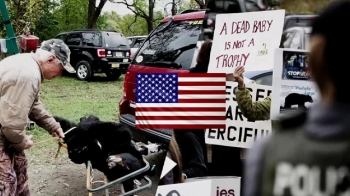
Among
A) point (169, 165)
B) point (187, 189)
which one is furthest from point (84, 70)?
point (187, 189)

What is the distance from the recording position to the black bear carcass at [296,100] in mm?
2217

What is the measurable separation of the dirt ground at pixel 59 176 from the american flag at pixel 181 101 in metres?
2.40

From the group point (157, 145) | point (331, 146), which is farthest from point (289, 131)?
point (157, 145)

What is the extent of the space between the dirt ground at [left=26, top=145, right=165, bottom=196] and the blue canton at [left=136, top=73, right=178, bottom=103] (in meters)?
2.40

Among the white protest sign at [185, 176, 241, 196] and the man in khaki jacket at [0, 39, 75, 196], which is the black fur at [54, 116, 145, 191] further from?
the white protest sign at [185, 176, 241, 196]

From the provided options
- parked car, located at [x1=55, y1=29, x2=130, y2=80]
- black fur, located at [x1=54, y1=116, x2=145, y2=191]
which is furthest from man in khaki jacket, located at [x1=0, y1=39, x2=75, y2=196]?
parked car, located at [x1=55, y1=29, x2=130, y2=80]

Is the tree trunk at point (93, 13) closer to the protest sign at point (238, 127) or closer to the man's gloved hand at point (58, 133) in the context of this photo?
the man's gloved hand at point (58, 133)

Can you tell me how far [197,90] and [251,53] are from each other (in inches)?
18.4

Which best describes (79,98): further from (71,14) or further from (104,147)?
(71,14)

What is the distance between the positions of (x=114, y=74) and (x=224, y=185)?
1383 cm

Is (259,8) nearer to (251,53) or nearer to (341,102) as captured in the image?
(251,53)

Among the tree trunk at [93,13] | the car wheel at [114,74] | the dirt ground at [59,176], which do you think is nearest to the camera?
the dirt ground at [59,176]

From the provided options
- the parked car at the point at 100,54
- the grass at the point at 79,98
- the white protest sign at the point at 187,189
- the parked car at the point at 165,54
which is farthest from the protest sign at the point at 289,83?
the parked car at the point at 100,54

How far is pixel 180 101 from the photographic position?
3.11 metres
